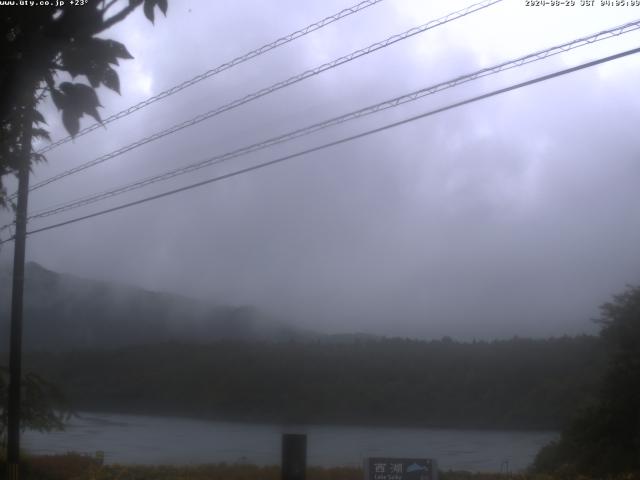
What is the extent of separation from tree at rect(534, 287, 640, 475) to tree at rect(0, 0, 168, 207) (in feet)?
54.0

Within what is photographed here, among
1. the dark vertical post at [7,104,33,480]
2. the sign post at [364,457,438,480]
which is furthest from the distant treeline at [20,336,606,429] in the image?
the sign post at [364,457,438,480]

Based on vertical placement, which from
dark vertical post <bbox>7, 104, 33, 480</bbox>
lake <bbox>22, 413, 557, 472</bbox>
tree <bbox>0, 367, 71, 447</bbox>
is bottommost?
lake <bbox>22, 413, 557, 472</bbox>

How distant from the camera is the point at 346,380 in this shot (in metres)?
29.2

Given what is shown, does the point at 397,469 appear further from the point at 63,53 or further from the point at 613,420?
the point at 613,420

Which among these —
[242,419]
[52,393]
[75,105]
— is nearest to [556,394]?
[242,419]

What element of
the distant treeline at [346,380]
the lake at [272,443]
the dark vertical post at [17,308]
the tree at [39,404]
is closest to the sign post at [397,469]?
the dark vertical post at [17,308]

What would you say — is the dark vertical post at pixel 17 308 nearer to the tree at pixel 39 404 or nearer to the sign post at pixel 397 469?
the tree at pixel 39 404

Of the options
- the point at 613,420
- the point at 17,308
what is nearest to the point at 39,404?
the point at 17,308

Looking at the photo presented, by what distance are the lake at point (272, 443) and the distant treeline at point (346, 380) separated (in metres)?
0.49

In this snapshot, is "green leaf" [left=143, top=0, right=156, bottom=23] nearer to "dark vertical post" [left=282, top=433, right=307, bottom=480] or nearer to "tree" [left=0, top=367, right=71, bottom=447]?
"dark vertical post" [left=282, top=433, right=307, bottom=480]

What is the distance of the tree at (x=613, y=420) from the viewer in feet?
62.4

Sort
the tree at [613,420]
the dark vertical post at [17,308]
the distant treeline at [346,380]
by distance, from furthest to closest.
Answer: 1. the distant treeline at [346,380]
2. the tree at [613,420]
3. the dark vertical post at [17,308]

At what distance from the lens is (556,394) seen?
25859 millimetres

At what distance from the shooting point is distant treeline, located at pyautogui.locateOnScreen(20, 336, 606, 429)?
88.2 ft
